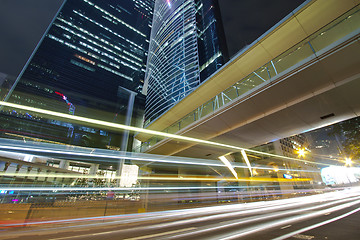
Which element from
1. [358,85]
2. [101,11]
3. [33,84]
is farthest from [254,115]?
[101,11]

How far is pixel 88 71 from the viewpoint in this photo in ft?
285

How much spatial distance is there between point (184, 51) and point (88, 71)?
218 ft

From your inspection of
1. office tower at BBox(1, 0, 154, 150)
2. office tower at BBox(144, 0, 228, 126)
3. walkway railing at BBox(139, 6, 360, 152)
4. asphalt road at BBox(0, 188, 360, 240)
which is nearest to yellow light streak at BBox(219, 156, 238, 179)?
asphalt road at BBox(0, 188, 360, 240)

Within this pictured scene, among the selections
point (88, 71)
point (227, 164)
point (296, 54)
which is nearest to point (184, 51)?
point (227, 164)

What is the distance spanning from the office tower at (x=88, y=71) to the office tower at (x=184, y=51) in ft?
35.7

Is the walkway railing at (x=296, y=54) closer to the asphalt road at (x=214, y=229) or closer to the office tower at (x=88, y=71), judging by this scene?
the asphalt road at (x=214, y=229)

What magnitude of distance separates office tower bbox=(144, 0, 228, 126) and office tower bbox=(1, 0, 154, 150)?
10892 mm

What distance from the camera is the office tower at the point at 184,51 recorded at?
43.9 meters

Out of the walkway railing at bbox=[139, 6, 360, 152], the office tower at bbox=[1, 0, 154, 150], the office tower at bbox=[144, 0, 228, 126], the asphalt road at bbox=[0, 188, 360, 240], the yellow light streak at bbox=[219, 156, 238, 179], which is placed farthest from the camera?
the office tower at bbox=[1, 0, 154, 150]

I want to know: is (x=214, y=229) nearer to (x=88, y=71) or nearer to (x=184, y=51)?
(x=184, y=51)

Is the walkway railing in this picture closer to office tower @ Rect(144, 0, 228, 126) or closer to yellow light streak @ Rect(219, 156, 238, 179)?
yellow light streak @ Rect(219, 156, 238, 179)

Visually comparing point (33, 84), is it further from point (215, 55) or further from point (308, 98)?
point (308, 98)

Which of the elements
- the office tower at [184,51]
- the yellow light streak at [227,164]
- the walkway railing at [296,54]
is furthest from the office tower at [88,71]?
the walkway railing at [296,54]

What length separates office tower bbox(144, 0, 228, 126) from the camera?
144 feet
